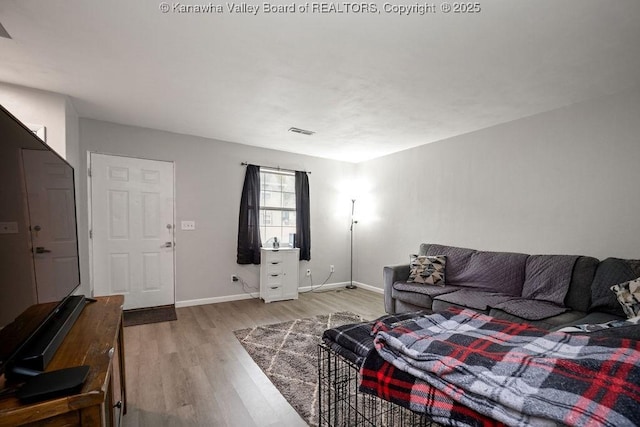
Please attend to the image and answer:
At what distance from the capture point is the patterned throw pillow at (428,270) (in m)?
3.52

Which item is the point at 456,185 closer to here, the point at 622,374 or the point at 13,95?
the point at 622,374

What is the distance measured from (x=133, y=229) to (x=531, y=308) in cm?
441

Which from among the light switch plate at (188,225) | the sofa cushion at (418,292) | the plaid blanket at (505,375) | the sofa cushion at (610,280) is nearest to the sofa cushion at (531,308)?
the sofa cushion at (610,280)

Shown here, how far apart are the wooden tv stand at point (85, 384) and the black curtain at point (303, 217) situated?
344cm

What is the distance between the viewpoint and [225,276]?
14.2 feet

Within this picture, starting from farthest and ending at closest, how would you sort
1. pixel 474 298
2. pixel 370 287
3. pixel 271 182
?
pixel 370 287 < pixel 271 182 < pixel 474 298

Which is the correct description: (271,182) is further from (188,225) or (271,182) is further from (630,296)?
(630,296)

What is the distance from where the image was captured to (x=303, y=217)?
497 cm

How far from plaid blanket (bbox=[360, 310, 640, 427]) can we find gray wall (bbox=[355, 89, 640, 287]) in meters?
2.44

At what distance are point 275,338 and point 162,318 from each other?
5.06 ft

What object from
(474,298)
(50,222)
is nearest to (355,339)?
(50,222)

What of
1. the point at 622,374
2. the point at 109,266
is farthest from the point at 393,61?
the point at 109,266

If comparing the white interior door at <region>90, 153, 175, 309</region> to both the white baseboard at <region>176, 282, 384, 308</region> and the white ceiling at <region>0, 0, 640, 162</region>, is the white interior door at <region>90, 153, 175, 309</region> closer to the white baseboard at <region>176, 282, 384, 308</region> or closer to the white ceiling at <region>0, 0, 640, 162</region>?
the white baseboard at <region>176, 282, 384, 308</region>

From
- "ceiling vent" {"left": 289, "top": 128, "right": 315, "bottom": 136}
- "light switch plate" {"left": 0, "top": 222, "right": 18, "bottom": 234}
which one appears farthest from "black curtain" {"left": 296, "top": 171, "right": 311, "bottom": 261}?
"light switch plate" {"left": 0, "top": 222, "right": 18, "bottom": 234}
